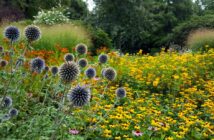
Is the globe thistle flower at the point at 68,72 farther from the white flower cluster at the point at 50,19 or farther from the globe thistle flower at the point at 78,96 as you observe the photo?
the white flower cluster at the point at 50,19

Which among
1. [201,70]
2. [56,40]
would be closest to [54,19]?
[56,40]

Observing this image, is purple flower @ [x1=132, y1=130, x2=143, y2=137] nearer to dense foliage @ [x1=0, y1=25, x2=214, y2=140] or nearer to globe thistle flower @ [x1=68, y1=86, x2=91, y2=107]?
dense foliage @ [x1=0, y1=25, x2=214, y2=140]

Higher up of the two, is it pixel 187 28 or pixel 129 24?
pixel 129 24

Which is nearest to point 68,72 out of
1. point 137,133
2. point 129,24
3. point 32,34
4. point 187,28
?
point 32,34

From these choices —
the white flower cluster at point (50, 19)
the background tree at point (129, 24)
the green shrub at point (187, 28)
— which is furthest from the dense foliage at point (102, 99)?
the background tree at point (129, 24)


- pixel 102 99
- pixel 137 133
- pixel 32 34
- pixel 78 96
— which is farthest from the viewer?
pixel 102 99

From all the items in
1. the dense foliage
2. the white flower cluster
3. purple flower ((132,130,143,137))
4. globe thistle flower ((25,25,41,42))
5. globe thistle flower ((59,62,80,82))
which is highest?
the white flower cluster

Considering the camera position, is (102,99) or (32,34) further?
(102,99)

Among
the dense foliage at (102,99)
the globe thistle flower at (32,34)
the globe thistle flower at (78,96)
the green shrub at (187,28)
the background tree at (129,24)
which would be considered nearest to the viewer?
the globe thistle flower at (78,96)

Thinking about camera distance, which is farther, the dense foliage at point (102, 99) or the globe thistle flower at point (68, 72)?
the dense foliage at point (102, 99)

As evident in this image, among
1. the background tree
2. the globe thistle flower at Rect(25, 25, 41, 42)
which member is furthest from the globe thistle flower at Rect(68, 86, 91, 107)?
the background tree

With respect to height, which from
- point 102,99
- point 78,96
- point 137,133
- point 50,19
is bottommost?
point 137,133

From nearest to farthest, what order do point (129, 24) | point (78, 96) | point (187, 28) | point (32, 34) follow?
point (78, 96) → point (32, 34) → point (187, 28) → point (129, 24)

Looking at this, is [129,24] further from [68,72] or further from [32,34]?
[68,72]
